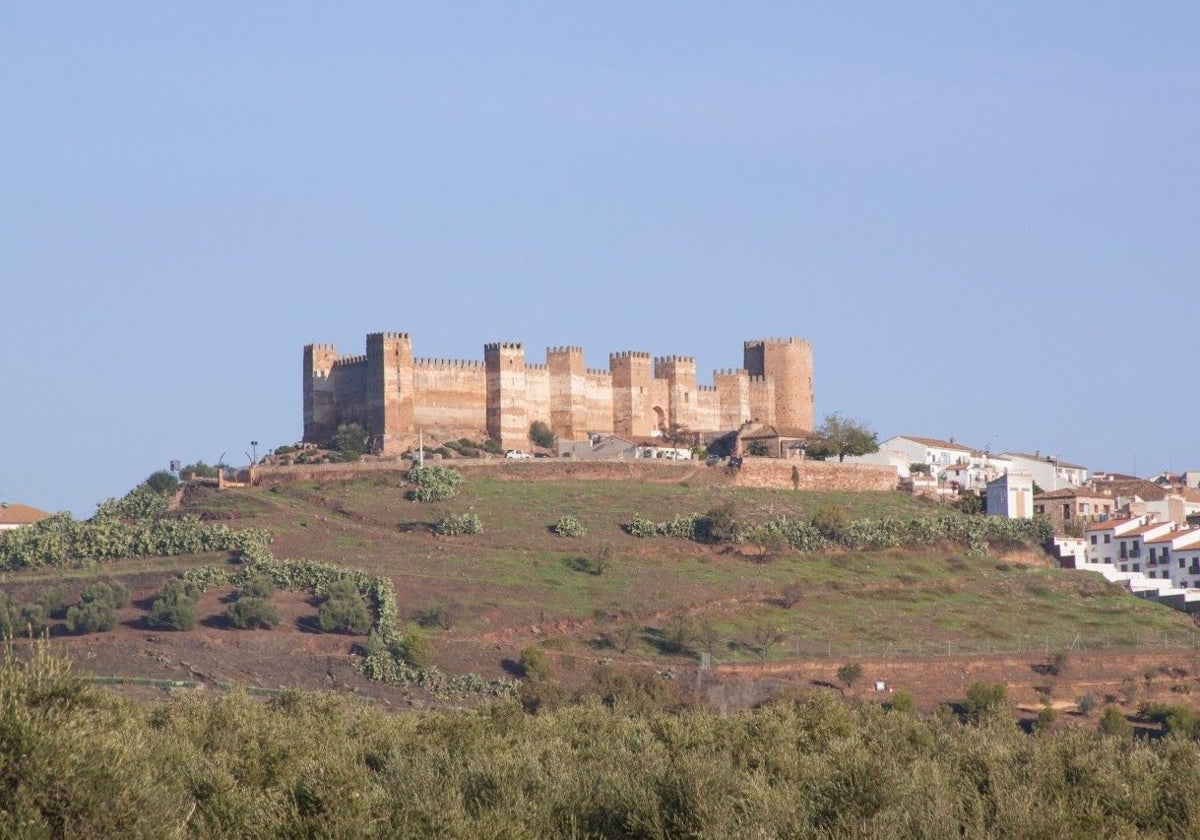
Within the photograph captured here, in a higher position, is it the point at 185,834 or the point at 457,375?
the point at 457,375

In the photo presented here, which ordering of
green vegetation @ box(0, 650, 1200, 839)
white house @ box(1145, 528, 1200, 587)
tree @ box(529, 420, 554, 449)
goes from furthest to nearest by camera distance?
tree @ box(529, 420, 554, 449) < white house @ box(1145, 528, 1200, 587) < green vegetation @ box(0, 650, 1200, 839)

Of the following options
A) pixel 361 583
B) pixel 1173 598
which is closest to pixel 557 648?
pixel 361 583

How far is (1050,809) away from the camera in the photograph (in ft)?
64.3

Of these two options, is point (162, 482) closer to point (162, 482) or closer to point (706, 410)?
point (162, 482)

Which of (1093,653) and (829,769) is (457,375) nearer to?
(1093,653)

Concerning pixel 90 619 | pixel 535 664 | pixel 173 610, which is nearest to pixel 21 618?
pixel 90 619

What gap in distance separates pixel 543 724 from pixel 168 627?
19038 mm

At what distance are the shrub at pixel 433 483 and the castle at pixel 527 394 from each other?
388cm

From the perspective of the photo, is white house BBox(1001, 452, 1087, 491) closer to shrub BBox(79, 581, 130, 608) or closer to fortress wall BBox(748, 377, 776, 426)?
fortress wall BBox(748, 377, 776, 426)

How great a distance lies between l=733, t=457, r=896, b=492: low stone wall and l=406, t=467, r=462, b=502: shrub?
10.2 meters

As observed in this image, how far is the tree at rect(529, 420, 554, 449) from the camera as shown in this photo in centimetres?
6856

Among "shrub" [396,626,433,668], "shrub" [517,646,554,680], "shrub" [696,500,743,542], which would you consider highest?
"shrub" [696,500,743,542]

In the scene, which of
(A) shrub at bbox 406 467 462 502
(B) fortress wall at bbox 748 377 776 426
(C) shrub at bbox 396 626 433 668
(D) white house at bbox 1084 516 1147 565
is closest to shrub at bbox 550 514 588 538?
(A) shrub at bbox 406 467 462 502

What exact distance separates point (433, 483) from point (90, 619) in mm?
15335
